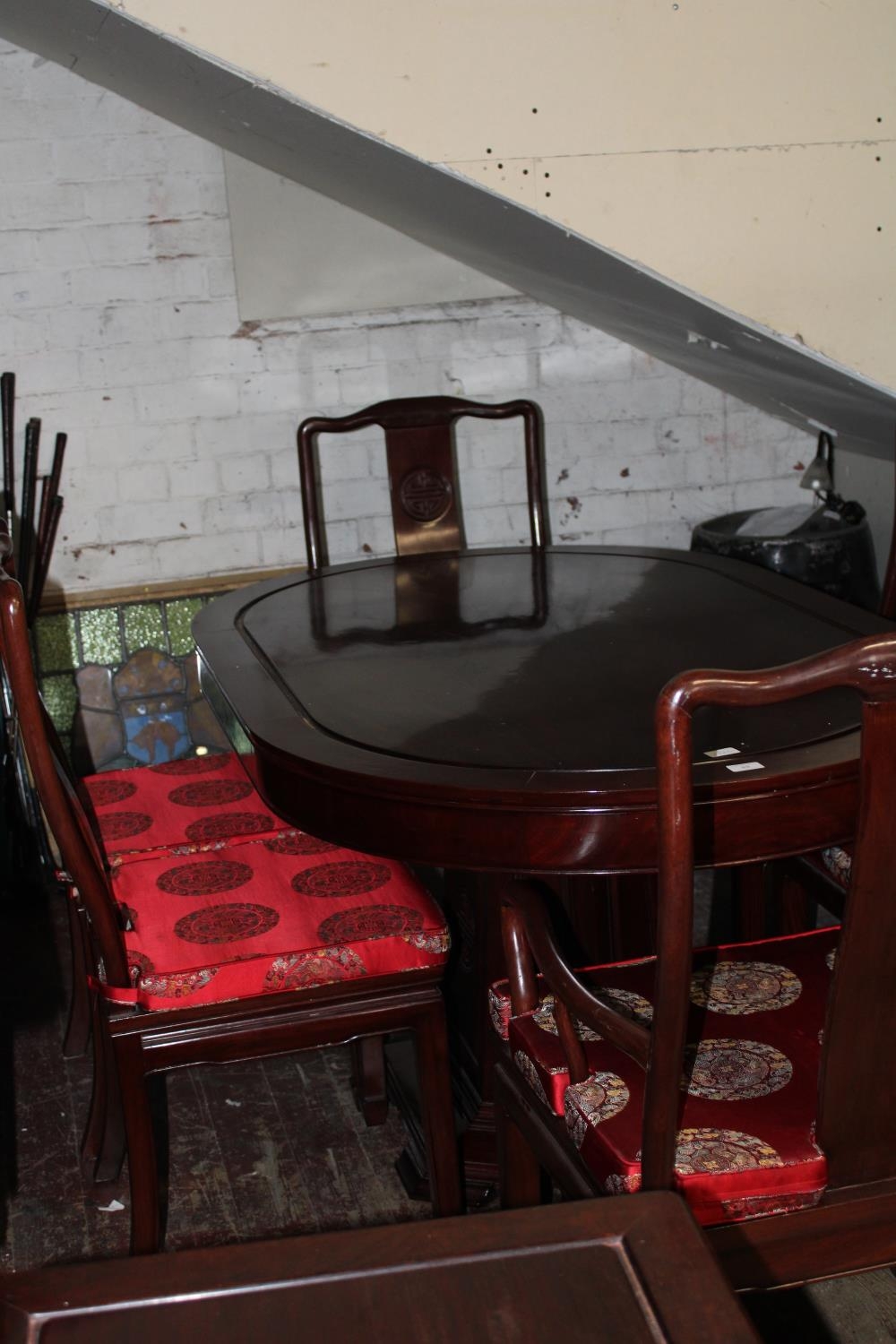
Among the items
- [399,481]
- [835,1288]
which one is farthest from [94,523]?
[835,1288]

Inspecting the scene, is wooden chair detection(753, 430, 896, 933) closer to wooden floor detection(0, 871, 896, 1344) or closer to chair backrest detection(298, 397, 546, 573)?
wooden floor detection(0, 871, 896, 1344)

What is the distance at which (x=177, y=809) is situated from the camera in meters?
2.27

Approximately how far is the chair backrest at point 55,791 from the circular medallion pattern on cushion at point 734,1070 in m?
0.76

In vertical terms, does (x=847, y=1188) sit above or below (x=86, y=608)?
below

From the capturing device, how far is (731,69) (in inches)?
82.9

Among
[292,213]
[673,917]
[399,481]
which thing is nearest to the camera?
[673,917]

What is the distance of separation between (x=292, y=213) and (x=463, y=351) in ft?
1.79

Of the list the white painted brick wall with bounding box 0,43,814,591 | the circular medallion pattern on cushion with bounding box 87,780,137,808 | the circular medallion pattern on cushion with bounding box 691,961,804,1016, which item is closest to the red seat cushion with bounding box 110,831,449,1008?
the circular medallion pattern on cushion with bounding box 87,780,137,808

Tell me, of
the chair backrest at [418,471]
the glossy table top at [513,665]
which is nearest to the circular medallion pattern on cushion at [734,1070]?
the glossy table top at [513,665]

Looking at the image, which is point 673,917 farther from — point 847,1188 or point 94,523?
point 94,523

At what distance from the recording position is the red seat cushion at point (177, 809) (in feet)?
7.01

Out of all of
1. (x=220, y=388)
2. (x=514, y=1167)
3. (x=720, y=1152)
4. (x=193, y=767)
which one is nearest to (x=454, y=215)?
(x=220, y=388)

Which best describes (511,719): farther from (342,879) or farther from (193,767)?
(193,767)

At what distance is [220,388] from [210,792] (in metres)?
1.42
